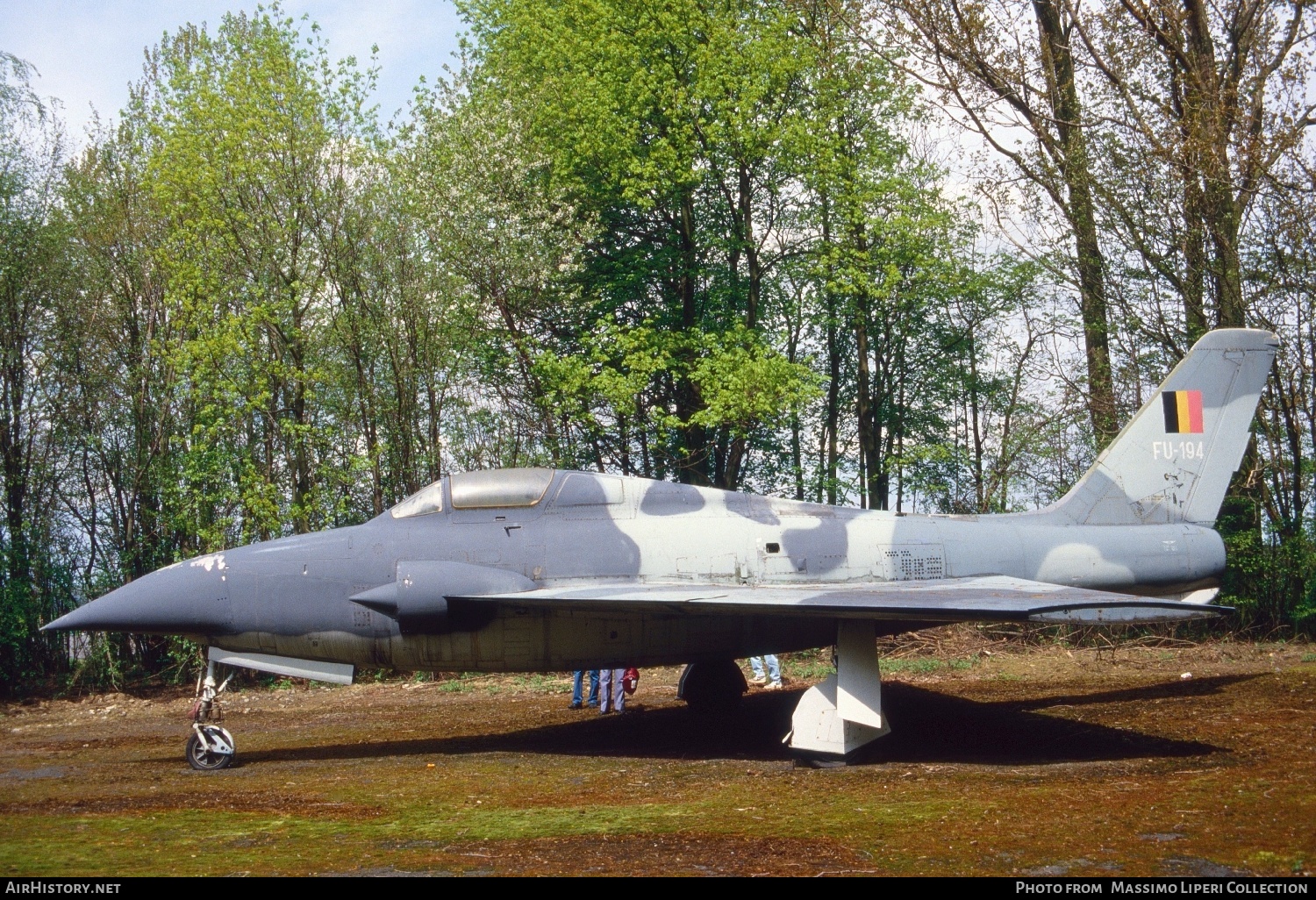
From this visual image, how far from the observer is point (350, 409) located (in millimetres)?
23609

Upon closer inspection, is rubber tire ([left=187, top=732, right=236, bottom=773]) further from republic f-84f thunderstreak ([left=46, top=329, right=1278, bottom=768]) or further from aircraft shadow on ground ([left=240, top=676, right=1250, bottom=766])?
aircraft shadow on ground ([left=240, top=676, right=1250, bottom=766])

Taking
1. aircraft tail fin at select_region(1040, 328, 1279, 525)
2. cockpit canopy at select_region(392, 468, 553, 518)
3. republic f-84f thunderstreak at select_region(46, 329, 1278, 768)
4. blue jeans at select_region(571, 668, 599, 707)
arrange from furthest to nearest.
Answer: blue jeans at select_region(571, 668, 599, 707), aircraft tail fin at select_region(1040, 328, 1279, 525), cockpit canopy at select_region(392, 468, 553, 518), republic f-84f thunderstreak at select_region(46, 329, 1278, 768)

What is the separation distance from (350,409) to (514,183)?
6.58 meters

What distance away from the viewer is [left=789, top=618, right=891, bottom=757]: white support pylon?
9898 mm

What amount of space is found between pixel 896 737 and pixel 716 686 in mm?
2915

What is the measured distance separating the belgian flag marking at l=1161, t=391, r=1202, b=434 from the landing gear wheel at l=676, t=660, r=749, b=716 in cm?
649

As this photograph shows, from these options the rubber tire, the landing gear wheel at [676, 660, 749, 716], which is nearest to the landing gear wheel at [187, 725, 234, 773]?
the rubber tire

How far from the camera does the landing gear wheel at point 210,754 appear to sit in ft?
35.0

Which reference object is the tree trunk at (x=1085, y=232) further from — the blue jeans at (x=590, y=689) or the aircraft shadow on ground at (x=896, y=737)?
the blue jeans at (x=590, y=689)

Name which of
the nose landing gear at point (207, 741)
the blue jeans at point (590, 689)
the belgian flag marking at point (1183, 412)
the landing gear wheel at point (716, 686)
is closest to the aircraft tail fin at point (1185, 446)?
the belgian flag marking at point (1183, 412)

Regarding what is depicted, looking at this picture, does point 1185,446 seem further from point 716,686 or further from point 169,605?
point 169,605

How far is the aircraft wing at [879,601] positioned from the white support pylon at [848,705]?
434 mm

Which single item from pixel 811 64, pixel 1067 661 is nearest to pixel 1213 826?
pixel 1067 661
